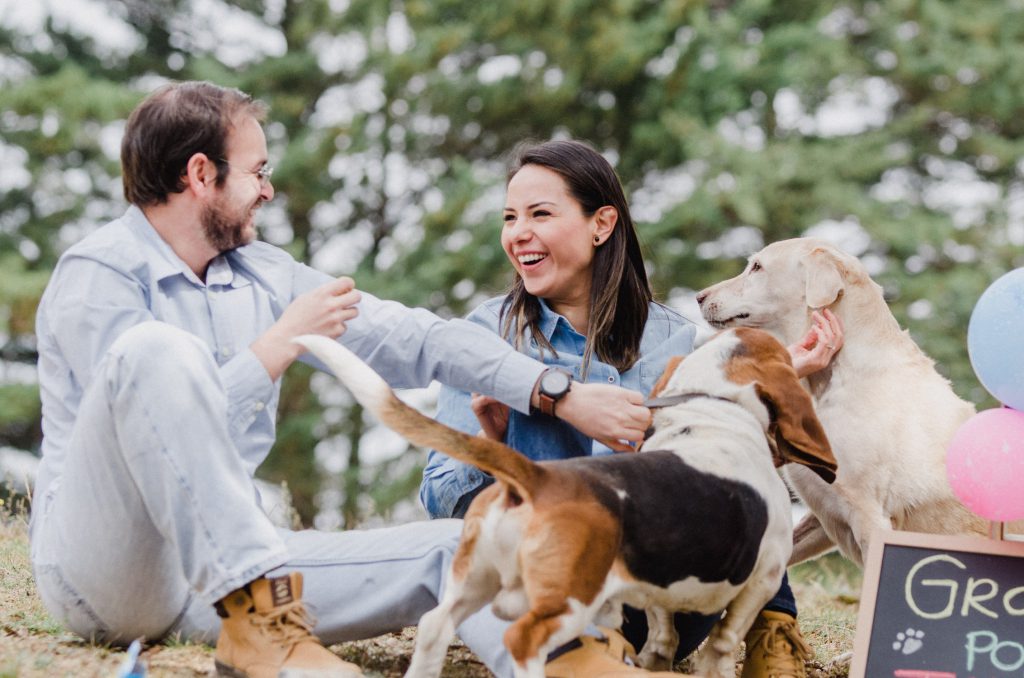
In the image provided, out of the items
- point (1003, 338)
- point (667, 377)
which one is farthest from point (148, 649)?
point (1003, 338)

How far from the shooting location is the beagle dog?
8.55 ft

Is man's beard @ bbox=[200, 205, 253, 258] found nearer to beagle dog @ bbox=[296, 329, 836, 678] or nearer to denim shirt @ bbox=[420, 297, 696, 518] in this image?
beagle dog @ bbox=[296, 329, 836, 678]

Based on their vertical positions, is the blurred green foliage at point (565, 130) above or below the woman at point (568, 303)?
above

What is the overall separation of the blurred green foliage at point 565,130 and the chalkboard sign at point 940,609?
803cm

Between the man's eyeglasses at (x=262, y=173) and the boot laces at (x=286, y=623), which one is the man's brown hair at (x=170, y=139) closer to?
the man's eyeglasses at (x=262, y=173)

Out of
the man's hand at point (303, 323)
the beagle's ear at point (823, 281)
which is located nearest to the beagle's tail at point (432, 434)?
the man's hand at point (303, 323)

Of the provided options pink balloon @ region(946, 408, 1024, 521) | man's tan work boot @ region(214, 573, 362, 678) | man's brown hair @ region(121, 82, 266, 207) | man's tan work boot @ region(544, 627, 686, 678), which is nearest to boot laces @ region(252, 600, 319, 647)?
man's tan work boot @ region(214, 573, 362, 678)

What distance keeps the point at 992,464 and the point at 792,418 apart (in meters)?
0.64

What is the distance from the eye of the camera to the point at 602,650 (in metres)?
3.03

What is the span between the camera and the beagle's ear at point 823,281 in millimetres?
4387

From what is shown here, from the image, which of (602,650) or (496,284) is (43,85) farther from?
(602,650)

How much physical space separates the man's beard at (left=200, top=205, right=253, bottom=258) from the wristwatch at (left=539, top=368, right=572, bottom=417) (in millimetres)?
998

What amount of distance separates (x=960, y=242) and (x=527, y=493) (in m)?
10.9

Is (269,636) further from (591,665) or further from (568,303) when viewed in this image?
(568,303)
